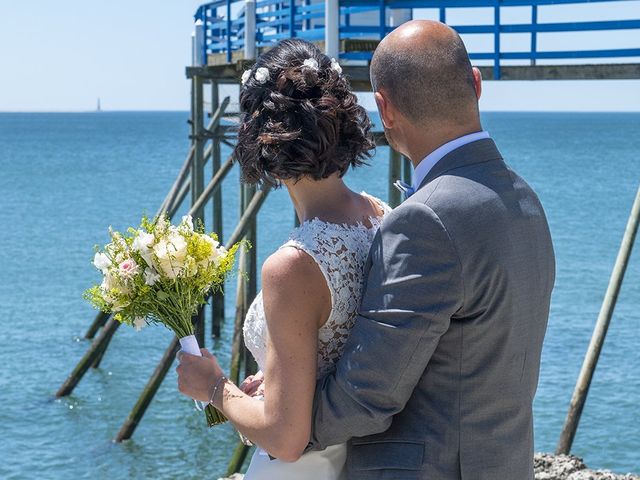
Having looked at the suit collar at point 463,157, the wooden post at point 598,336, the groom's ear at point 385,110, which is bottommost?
the wooden post at point 598,336

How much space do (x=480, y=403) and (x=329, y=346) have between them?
367 mm

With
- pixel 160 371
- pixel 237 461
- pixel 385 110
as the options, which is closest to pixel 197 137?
pixel 160 371

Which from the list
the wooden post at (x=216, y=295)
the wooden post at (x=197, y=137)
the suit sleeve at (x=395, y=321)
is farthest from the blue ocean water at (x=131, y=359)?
the suit sleeve at (x=395, y=321)

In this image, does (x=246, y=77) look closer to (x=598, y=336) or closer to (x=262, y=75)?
(x=262, y=75)

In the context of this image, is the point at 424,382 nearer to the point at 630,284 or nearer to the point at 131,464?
the point at 131,464

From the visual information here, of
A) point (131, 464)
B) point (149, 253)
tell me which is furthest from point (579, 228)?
point (149, 253)

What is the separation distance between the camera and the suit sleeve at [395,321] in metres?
2.28

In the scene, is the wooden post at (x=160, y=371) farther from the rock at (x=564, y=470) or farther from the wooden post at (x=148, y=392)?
the rock at (x=564, y=470)

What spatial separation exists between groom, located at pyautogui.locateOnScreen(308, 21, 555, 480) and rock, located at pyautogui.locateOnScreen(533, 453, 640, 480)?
2.69 meters

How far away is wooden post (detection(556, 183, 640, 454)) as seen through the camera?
27.2ft

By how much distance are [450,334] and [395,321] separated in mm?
123

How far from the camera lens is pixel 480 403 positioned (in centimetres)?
238

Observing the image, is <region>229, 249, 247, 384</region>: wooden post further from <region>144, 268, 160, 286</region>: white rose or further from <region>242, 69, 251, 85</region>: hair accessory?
<region>242, 69, 251, 85</region>: hair accessory

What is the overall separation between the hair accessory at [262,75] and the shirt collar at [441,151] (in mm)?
404
